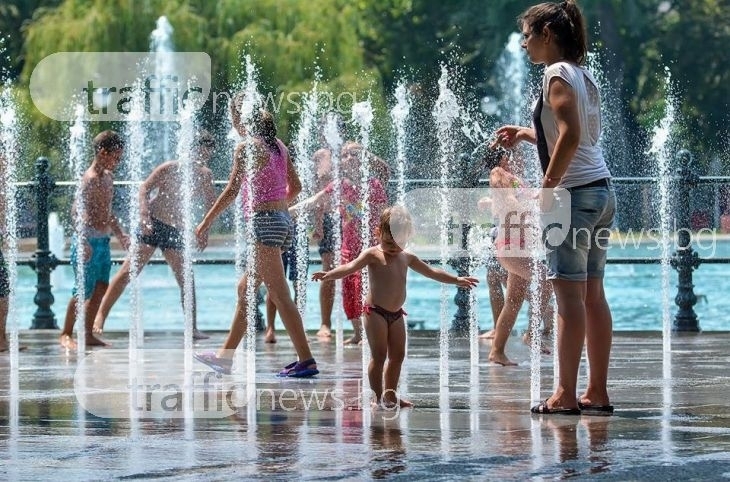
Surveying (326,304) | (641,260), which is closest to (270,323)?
(326,304)

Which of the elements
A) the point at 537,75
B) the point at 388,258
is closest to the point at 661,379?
the point at 388,258

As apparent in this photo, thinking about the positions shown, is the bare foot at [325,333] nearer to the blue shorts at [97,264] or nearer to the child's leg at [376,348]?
the blue shorts at [97,264]

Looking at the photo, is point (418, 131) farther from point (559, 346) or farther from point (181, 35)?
point (559, 346)

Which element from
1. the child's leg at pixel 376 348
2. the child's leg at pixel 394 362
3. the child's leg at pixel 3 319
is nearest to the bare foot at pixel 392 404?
the child's leg at pixel 394 362

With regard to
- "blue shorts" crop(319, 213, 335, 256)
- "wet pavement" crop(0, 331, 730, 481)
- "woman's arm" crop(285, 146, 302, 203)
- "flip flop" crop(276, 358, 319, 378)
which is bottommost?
"wet pavement" crop(0, 331, 730, 481)

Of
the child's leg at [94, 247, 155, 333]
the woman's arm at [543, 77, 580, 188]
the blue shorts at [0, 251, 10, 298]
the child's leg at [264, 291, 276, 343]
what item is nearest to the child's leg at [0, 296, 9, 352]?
the blue shorts at [0, 251, 10, 298]

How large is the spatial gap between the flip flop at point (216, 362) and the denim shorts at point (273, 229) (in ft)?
2.19

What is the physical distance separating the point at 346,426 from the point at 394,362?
102 cm

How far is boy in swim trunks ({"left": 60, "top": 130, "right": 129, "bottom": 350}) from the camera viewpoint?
1253 centimetres

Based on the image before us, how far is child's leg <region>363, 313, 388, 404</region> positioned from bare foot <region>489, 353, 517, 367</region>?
7.02ft

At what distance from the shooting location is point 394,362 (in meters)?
8.25

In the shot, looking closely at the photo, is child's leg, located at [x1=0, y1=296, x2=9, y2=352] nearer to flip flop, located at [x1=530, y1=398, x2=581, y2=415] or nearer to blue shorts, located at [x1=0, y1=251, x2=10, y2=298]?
blue shorts, located at [x1=0, y1=251, x2=10, y2=298]

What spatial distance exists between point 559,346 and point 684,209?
6333 mm

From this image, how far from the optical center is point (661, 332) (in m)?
13.4
